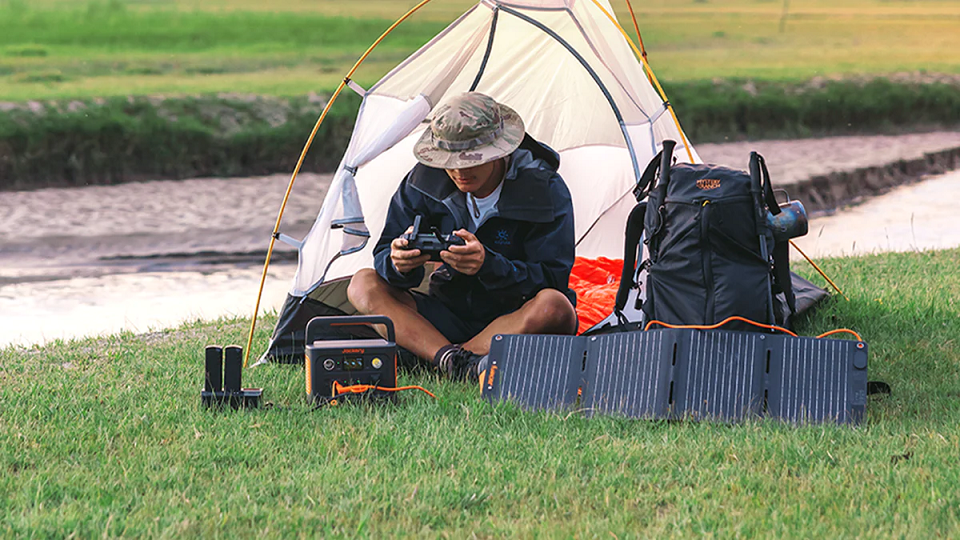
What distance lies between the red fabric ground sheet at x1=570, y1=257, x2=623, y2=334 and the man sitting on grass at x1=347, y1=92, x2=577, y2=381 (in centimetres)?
65

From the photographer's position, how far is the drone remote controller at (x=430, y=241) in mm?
3396

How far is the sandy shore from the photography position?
6.52 m

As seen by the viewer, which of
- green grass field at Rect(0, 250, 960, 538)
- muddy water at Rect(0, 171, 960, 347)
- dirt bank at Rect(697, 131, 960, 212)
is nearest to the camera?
green grass field at Rect(0, 250, 960, 538)

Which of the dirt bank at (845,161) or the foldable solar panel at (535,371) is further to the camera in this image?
the dirt bank at (845,161)

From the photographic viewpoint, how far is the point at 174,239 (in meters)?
10.3

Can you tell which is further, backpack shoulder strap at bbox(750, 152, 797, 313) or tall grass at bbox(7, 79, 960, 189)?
tall grass at bbox(7, 79, 960, 189)

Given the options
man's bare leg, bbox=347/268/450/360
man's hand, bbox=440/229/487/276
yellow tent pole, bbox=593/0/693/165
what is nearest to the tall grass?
yellow tent pole, bbox=593/0/693/165

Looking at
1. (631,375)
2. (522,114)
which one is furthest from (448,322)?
(522,114)

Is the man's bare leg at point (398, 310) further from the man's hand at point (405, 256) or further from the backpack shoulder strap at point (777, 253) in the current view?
the backpack shoulder strap at point (777, 253)

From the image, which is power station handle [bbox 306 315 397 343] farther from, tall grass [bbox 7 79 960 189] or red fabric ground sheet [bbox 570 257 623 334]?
tall grass [bbox 7 79 960 189]

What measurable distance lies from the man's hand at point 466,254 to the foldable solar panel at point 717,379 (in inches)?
19.0

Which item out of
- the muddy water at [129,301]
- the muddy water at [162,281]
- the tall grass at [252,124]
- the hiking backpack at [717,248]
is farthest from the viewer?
the tall grass at [252,124]

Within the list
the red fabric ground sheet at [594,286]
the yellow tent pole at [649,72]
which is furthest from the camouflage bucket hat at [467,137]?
the red fabric ground sheet at [594,286]

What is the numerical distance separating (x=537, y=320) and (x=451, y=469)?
97 cm
